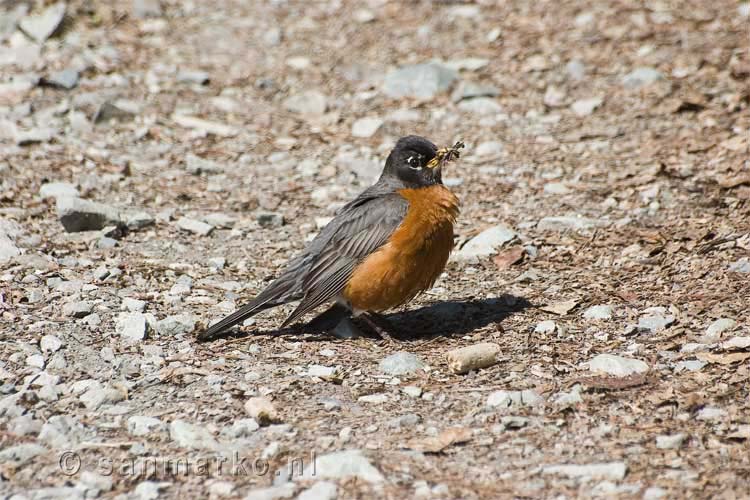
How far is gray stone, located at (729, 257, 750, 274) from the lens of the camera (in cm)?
665

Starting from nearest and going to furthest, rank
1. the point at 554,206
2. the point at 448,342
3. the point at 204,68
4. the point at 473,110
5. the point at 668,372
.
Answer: the point at 668,372 < the point at 448,342 < the point at 554,206 < the point at 473,110 < the point at 204,68

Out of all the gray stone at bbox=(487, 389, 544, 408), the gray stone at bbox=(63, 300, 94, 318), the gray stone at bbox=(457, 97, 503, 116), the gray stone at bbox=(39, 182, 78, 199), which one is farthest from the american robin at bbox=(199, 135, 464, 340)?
the gray stone at bbox=(457, 97, 503, 116)

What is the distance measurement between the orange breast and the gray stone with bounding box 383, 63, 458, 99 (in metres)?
4.23

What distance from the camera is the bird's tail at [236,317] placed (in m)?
6.32

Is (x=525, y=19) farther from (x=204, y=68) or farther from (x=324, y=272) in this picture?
(x=324, y=272)

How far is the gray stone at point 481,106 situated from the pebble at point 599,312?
420cm

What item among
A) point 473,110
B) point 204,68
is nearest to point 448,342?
point 473,110

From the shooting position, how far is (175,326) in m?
6.43

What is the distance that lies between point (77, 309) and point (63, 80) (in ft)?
16.3

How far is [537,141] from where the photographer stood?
9711 mm

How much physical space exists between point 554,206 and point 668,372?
10.5 ft

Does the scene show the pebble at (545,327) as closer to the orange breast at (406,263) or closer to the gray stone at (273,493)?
the orange breast at (406,263)

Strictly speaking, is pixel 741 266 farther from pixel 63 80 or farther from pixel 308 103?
pixel 63 80

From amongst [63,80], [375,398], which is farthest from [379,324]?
[63,80]
